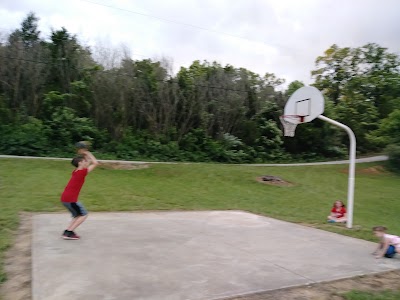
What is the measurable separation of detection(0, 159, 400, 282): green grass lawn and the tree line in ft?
16.3

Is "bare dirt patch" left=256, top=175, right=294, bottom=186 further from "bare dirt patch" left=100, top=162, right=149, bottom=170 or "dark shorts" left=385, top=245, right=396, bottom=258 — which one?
"dark shorts" left=385, top=245, right=396, bottom=258

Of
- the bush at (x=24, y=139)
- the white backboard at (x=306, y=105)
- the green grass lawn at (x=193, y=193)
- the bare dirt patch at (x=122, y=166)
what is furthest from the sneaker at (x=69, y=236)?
the bush at (x=24, y=139)

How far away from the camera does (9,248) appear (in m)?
5.45

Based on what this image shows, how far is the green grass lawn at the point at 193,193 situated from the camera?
982 cm

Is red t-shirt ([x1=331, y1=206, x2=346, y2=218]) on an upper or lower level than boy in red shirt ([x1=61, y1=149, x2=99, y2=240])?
lower

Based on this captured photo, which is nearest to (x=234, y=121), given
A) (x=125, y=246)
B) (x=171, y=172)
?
(x=171, y=172)

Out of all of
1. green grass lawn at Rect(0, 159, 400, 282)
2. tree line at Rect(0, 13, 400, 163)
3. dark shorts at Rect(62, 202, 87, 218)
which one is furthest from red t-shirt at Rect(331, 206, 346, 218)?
tree line at Rect(0, 13, 400, 163)

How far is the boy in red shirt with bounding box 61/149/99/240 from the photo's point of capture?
19.4ft

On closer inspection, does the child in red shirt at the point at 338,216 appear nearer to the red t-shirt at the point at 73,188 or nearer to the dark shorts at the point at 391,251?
the dark shorts at the point at 391,251

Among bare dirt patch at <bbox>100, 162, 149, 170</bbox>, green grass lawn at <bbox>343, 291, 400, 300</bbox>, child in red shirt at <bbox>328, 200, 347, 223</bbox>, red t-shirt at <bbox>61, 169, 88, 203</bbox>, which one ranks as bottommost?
child in red shirt at <bbox>328, 200, 347, 223</bbox>

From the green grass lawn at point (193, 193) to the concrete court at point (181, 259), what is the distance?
759 millimetres

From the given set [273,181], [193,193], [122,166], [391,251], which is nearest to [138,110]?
[122,166]

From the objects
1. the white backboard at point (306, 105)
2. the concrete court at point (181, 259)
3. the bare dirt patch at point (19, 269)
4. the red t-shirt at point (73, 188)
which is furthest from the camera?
the white backboard at point (306, 105)

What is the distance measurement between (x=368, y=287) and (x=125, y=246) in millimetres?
3449
